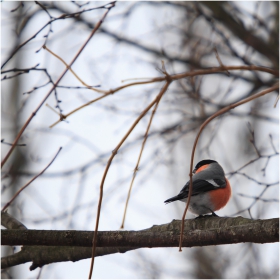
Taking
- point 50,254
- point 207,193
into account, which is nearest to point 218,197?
point 207,193

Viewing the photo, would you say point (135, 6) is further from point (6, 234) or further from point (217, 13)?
point (6, 234)

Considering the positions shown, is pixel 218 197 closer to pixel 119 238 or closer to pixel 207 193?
pixel 207 193

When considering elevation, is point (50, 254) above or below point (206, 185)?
below

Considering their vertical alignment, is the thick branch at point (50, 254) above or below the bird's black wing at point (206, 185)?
below

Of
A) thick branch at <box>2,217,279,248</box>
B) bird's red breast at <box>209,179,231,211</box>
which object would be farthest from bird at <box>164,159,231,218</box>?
thick branch at <box>2,217,279,248</box>

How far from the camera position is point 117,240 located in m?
2.13

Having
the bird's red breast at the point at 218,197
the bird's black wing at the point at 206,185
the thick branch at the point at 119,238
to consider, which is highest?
the bird's black wing at the point at 206,185

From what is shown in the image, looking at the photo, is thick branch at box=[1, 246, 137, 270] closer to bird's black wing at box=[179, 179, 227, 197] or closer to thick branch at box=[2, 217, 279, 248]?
thick branch at box=[2, 217, 279, 248]

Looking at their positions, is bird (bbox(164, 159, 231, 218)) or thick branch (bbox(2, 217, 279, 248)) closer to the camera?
thick branch (bbox(2, 217, 279, 248))

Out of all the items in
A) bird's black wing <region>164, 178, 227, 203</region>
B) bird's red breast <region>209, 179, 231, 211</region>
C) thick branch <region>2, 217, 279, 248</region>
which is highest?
bird's black wing <region>164, 178, 227, 203</region>

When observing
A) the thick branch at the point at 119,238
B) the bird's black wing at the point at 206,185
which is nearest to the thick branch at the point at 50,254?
the thick branch at the point at 119,238

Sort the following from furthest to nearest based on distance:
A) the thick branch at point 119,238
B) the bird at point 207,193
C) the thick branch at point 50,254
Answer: the bird at point 207,193, the thick branch at point 50,254, the thick branch at point 119,238

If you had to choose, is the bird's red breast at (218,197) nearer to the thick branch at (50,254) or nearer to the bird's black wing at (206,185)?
the bird's black wing at (206,185)

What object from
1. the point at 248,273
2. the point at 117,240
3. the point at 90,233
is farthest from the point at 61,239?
the point at 248,273
